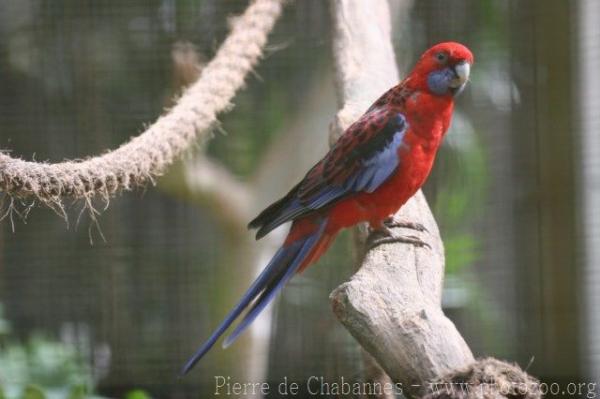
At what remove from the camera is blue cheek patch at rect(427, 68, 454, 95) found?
168cm

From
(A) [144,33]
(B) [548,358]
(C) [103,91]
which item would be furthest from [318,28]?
(B) [548,358]

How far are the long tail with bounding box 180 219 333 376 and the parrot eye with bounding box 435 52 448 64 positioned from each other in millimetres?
442

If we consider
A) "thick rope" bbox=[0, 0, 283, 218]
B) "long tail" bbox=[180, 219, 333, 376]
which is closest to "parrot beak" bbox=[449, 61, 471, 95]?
"long tail" bbox=[180, 219, 333, 376]

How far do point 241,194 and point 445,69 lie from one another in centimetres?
119

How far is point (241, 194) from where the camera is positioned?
2.71 m

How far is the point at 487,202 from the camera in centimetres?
281

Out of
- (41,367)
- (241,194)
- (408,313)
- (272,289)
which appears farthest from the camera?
(241,194)

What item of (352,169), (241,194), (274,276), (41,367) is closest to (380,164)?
(352,169)

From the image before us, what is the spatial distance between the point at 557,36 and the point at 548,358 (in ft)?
3.71

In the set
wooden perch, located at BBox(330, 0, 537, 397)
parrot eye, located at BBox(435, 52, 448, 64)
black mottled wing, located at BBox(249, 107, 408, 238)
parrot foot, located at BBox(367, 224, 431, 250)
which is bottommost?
wooden perch, located at BBox(330, 0, 537, 397)

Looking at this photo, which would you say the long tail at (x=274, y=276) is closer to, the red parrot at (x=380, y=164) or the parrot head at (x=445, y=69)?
the red parrot at (x=380, y=164)

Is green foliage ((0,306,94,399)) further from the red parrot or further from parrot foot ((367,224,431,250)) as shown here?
parrot foot ((367,224,431,250))

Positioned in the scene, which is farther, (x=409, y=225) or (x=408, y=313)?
(x=409, y=225)

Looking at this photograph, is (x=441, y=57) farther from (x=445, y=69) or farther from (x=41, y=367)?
(x=41, y=367)
